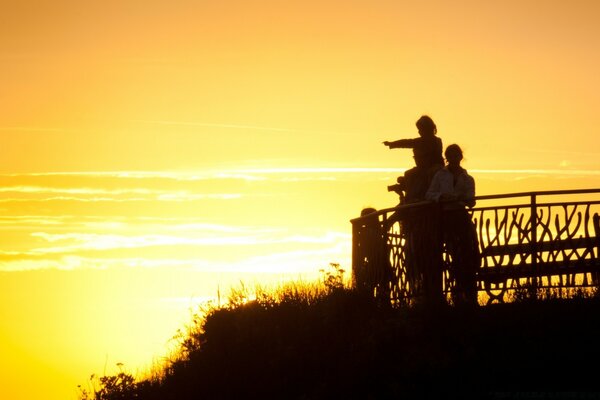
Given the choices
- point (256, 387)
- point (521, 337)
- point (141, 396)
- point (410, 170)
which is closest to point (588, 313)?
point (521, 337)

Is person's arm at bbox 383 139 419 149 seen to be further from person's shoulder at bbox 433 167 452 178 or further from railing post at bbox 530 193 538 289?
railing post at bbox 530 193 538 289

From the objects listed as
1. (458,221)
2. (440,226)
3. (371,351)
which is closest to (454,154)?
(458,221)

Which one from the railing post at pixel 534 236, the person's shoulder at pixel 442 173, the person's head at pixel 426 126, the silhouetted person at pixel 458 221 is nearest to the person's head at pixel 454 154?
the silhouetted person at pixel 458 221

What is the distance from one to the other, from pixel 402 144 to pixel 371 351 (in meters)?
3.98

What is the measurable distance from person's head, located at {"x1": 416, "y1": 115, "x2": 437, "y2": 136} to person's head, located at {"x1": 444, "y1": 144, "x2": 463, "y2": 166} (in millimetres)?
467

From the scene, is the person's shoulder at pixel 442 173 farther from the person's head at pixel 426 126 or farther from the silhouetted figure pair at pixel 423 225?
the person's head at pixel 426 126

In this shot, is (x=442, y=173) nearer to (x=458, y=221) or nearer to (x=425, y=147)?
(x=425, y=147)

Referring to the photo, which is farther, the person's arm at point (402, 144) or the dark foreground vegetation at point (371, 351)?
the person's arm at point (402, 144)

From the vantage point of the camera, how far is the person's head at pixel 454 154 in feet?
65.0

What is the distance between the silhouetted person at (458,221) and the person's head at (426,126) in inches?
18.4

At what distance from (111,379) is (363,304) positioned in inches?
222

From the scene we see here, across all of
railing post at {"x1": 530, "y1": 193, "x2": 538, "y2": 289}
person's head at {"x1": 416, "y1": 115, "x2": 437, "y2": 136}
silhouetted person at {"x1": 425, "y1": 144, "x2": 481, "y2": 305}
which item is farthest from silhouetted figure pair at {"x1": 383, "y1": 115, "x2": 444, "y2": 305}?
railing post at {"x1": 530, "y1": 193, "x2": 538, "y2": 289}

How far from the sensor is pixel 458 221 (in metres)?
19.8

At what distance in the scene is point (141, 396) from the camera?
2183cm
